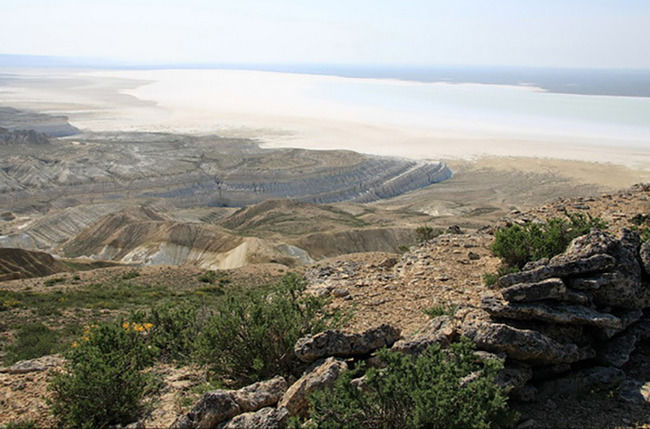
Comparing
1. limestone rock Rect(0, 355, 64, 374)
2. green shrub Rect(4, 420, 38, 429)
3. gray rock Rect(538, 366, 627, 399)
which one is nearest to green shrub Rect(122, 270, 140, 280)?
limestone rock Rect(0, 355, 64, 374)

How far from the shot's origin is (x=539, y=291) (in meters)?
6.26

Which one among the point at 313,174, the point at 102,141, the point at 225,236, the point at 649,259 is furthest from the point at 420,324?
the point at 102,141

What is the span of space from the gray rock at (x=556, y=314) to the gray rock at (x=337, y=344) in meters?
1.52

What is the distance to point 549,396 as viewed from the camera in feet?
19.6

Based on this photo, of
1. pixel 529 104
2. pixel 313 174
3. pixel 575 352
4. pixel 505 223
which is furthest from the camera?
pixel 529 104

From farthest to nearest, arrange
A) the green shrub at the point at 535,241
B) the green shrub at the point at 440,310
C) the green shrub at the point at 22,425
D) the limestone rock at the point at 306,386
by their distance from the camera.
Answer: the green shrub at the point at 535,241
the green shrub at the point at 440,310
the green shrub at the point at 22,425
the limestone rock at the point at 306,386

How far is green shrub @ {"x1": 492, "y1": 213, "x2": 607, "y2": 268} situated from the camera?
27.2ft

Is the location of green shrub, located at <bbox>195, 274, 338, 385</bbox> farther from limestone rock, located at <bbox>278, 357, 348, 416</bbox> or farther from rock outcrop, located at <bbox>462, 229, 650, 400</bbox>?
rock outcrop, located at <bbox>462, 229, 650, 400</bbox>

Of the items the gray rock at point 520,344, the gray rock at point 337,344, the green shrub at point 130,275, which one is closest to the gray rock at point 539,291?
the gray rock at point 520,344

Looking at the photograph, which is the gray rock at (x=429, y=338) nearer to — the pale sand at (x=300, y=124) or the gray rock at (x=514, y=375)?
the gray rock at (x=514, y=375)

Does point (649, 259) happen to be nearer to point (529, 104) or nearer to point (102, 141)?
point (102, 141)

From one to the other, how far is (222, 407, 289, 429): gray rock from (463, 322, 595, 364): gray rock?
95.8 inches

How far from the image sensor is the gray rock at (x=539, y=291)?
6227 millimetres

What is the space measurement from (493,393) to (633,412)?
6.23 feet
